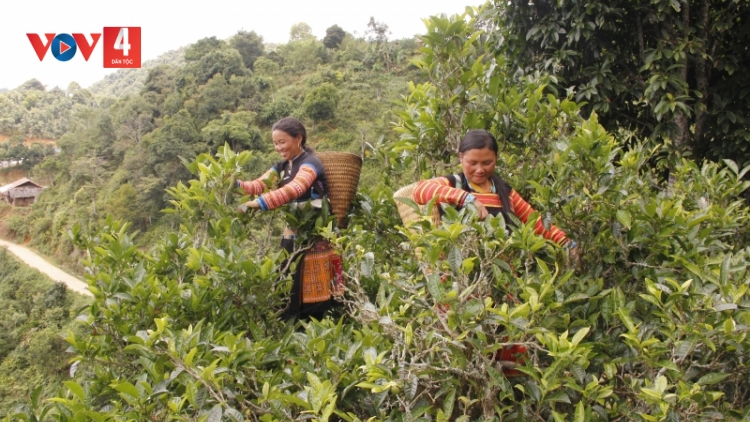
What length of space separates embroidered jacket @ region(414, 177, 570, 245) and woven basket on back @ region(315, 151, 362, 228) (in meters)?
0.77

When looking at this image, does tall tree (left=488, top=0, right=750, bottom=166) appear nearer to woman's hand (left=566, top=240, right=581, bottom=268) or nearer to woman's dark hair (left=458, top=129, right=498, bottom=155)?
woman's dark hair (left=458, top=129, right=498, bottom=155)

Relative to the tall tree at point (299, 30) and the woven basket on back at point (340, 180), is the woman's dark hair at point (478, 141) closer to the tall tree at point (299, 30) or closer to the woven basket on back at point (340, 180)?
the woven basket on back at point (340, 180)

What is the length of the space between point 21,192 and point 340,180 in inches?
1759

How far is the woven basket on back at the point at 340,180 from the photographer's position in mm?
2730

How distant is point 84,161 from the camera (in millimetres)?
34875

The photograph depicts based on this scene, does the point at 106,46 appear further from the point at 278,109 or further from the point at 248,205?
the point at 278,109

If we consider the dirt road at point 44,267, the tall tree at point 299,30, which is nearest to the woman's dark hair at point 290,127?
the dirt road at point 44,267

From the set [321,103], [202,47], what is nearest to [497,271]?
[321,103]

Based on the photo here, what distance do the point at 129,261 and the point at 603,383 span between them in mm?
1868

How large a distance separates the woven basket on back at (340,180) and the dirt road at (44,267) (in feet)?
87.6

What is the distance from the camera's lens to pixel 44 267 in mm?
30172

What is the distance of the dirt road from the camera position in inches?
1076

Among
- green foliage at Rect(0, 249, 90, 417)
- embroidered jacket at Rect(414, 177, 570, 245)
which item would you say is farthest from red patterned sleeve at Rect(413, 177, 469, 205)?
green foliage at Rect(0, 249, 90, 417)

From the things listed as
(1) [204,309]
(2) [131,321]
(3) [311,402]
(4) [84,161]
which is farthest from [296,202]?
(4) [84,161]
